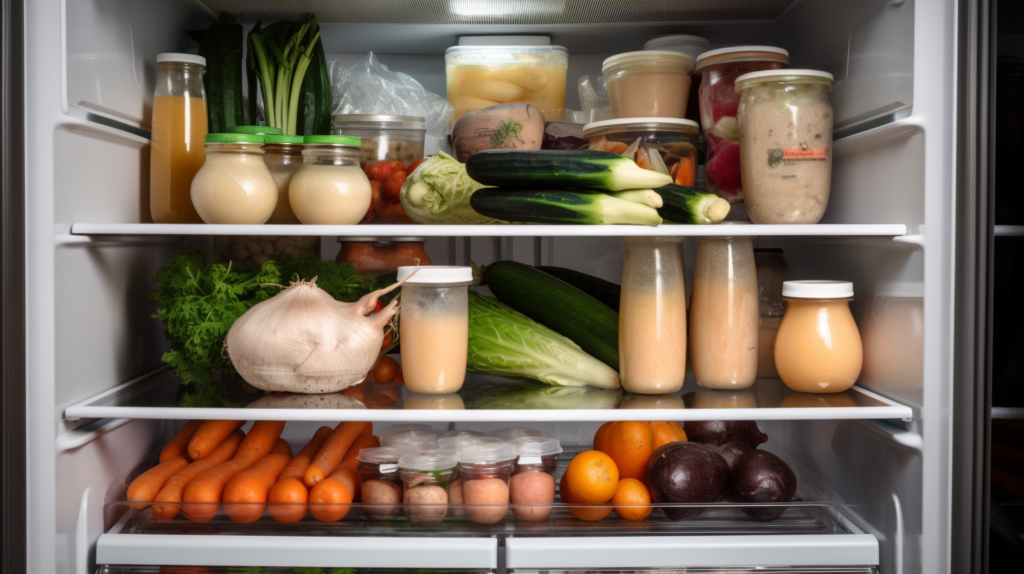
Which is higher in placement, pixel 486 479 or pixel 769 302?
pixel 769 302

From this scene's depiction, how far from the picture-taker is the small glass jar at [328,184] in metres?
1.28

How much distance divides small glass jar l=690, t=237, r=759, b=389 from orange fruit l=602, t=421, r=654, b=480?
158 millimetres

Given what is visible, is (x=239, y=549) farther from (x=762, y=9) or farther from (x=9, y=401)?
(x=762, y=9)

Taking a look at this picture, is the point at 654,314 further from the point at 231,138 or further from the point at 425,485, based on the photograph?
the point at 231,138

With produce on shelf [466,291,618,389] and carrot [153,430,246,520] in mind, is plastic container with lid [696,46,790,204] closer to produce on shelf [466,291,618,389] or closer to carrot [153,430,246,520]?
produce on shelf [466,291,618,389]

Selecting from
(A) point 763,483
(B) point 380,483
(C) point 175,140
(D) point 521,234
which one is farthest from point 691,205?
(C) point 175,140

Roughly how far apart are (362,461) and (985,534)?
1.04m

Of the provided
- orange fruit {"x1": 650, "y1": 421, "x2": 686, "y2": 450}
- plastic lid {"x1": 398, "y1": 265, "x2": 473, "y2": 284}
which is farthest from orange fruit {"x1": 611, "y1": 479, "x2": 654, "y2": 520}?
plastic lid {"x1": 398, "y1": 265, "x2": 473, "y2": 284}

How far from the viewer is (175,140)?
138 centimetres

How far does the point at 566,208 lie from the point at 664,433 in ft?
1.70

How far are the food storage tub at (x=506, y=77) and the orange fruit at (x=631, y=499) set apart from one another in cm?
79

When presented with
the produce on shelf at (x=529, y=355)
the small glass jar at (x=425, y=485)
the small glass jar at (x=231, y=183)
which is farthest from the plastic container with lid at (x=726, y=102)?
the small glass jar at (x=231, y=183)

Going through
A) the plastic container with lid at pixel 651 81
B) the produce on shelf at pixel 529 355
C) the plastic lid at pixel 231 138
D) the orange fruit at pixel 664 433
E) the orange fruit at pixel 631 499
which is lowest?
the orange fruit at pixel 631 499

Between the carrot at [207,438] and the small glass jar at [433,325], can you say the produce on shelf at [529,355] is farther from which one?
the carrot at [207,438]
